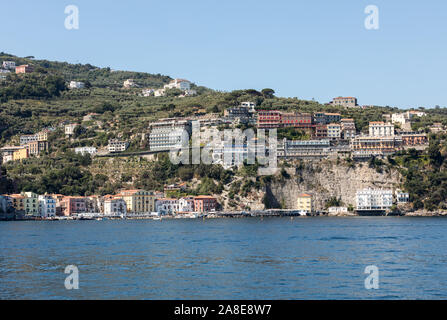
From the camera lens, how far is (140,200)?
273ft

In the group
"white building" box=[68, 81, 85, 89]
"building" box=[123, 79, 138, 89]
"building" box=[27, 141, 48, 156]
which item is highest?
"building" box=[123, 79, 138, 89]

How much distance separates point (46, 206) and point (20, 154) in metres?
19.3

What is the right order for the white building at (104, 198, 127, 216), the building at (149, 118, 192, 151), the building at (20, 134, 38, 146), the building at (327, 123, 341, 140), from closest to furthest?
1. the white building at (104, 198, 127, 216)
2. the building at (149, 118, 192, 151)
3. the building at (327, 123, 341, 140)
4. the building at (20, 134, 38, 146)

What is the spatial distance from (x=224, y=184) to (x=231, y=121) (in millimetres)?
15928

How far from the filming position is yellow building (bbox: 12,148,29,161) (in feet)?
318

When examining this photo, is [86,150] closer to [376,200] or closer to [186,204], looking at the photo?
[186,204]

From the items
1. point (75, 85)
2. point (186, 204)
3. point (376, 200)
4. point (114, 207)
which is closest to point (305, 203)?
point (376, 200)

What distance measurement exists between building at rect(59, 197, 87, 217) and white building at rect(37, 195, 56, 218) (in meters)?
1.18

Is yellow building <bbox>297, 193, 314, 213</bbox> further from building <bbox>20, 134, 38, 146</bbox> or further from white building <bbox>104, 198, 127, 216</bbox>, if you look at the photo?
building <bbox>20, 134, 38, 146</bbox>

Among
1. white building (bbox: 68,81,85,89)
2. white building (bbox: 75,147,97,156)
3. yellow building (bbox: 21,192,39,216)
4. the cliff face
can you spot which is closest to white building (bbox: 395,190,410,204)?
the cliff face

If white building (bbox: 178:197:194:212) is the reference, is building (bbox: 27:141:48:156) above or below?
above

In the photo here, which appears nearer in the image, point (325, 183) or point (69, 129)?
point (325, 183)

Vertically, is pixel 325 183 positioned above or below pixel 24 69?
below
